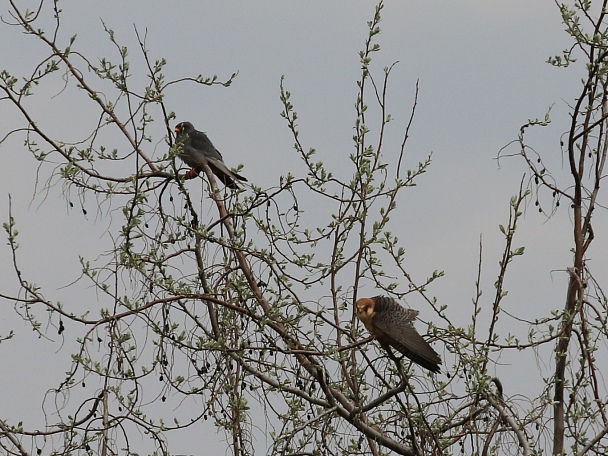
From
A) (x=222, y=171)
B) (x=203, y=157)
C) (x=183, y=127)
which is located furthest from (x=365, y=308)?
(x=183, y=127)

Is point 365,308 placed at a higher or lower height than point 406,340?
higher

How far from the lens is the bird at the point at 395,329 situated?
448cm

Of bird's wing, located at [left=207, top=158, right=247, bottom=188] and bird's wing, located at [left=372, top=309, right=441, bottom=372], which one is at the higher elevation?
bird's wing, located at [left=207, top=158, right=247, bottom=188]

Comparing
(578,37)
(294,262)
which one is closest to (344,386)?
(294,262)

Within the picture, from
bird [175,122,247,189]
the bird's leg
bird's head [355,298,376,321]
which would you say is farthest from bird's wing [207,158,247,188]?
bird's head [355,298,376,321]

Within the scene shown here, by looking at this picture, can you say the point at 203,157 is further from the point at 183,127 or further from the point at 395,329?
the point at 395,329

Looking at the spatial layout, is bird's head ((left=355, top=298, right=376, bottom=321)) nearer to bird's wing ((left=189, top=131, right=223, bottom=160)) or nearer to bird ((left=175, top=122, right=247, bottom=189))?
bird ((left=175, top=122, right=247, bottom=189))

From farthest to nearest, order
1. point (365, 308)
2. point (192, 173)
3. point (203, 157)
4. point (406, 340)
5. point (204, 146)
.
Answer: point (204, 146), point (203, 157), point (192, 173), point (365, 308), point (406, 340)

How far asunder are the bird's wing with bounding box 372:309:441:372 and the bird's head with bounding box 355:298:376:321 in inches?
1.6

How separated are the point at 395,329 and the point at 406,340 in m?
0.07

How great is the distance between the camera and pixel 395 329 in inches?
179

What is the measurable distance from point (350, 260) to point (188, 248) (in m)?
0.81

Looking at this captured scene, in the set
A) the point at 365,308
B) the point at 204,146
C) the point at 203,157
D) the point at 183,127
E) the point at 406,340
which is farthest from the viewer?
the point at 183,127

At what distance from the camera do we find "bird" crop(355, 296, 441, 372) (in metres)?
4.48
